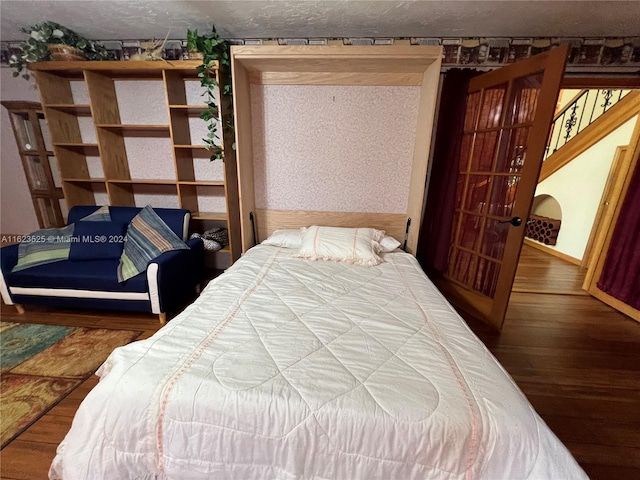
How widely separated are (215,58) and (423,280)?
234cm

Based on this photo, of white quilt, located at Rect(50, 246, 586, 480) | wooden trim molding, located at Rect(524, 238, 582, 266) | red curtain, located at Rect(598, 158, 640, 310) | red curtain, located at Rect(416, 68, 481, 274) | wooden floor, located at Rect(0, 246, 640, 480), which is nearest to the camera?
white quilt, located at Rect(50, 246, 586, 480)

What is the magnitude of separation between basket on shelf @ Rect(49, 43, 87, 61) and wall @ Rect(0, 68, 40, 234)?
0.86 metres

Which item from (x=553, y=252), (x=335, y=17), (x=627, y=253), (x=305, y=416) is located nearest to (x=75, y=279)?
(x=305, y=416)

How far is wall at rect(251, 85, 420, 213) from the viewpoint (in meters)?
2.33

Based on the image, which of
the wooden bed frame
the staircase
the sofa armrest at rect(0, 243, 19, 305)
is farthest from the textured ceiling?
the sofa armrest at rect(0, 243, 19, 305)

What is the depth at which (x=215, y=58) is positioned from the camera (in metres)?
2.23

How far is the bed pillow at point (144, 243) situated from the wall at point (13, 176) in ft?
5.76

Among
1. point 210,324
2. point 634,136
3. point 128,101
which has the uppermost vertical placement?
point 128,101

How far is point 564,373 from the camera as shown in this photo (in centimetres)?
184

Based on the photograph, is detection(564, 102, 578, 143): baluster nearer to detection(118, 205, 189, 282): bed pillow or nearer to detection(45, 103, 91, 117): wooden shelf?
detection(118, 205, 189, 282): bed pillow

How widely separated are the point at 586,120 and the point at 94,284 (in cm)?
618

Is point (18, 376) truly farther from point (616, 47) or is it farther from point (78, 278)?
point (616, 47)

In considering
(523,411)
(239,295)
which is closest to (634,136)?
(523,411)

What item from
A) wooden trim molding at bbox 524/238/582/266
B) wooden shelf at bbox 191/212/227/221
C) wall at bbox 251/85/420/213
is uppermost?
wall at bbox 251/85/420/213
